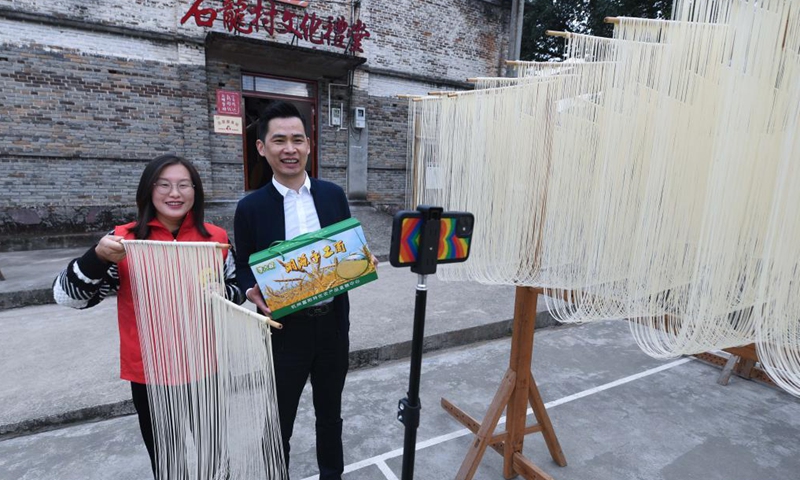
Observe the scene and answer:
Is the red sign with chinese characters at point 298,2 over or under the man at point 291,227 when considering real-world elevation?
over

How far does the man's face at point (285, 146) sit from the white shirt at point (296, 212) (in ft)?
0.20

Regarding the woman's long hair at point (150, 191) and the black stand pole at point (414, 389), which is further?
the woman's long hair at point (150, 191)

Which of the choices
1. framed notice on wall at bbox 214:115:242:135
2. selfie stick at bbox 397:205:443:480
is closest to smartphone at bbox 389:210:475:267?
selfie stick at bbox 397:205:443:480

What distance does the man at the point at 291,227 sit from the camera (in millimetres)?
1560

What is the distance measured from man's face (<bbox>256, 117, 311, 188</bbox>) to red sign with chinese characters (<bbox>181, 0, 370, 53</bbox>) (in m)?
6.35

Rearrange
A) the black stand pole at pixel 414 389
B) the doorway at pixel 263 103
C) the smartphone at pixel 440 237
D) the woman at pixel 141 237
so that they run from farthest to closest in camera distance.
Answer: the doorway at pixel 263 103 < the woman at pixel 141 237 < the black stand pole at pixel 414 389 < the smartphone at pixel 440 237

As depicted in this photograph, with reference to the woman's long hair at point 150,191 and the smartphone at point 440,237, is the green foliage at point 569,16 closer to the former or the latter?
the smartphone at point 440,237

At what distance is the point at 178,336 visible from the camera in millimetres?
1399

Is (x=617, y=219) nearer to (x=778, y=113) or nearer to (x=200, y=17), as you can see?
(x=778, y=113)

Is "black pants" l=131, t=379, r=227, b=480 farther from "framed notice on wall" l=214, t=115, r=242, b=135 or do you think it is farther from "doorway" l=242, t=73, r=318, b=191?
"framed notice on wall" l=214, t=115, r=242, b=135

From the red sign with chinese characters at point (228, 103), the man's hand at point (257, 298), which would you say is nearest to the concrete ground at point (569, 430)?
the man's hand at point (257, 298)

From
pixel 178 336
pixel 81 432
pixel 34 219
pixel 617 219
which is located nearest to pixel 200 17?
pixel 34 219

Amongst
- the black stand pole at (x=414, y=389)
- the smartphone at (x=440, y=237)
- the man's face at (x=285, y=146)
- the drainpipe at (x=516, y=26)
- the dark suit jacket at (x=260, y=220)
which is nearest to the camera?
the smartphone at (x=440, y=237)

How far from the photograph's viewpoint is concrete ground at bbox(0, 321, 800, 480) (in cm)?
225
